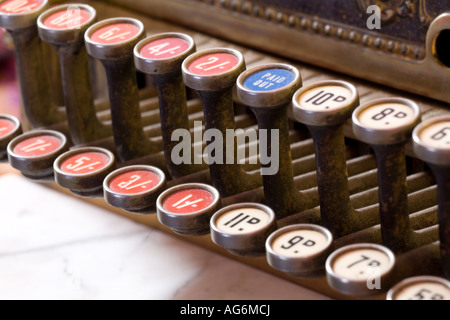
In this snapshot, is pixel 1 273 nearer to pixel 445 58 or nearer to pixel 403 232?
pixel 403 232

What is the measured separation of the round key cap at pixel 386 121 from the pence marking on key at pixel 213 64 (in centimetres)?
34

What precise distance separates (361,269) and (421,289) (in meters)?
0.11

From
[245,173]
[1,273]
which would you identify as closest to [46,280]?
[1,273]

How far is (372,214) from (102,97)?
1.04 m

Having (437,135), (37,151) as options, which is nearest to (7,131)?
(37,151)

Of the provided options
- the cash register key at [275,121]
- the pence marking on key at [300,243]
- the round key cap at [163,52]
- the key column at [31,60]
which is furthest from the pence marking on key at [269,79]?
the key column at [31,60]

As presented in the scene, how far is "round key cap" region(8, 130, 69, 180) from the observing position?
7.36ft

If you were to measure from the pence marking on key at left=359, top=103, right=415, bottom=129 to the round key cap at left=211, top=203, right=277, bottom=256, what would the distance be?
29cm

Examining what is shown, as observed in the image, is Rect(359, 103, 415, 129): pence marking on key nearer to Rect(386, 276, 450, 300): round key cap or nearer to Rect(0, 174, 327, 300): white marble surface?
Rect(386, 276, 450, 300): round key cap

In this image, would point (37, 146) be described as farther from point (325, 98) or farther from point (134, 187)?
point (325, 98)

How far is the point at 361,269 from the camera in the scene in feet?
5.69

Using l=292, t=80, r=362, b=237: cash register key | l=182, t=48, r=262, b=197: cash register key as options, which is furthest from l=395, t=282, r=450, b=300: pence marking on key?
l=182, t=48, r=262, b=197: cash register key

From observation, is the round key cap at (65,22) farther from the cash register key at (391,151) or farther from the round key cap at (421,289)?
the round key cap at (421,289)

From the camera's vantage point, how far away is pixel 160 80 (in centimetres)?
211
